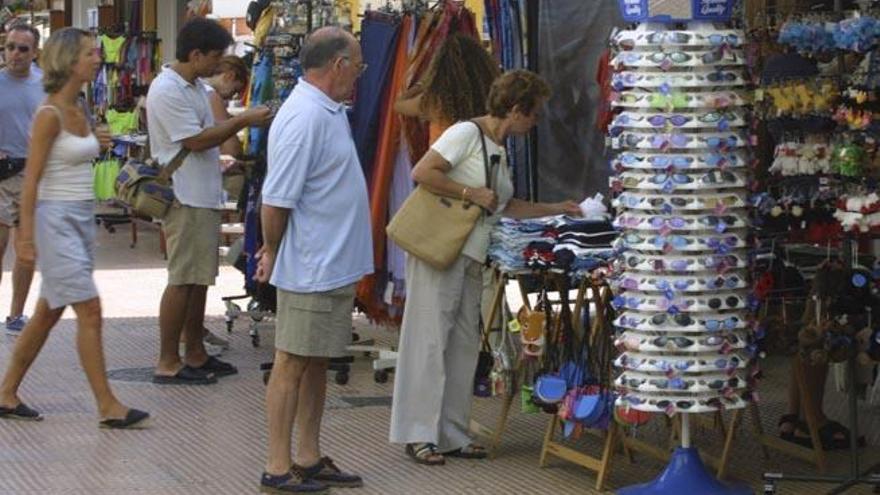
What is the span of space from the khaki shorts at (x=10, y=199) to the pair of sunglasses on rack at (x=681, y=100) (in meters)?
5.69

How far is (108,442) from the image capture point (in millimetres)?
8273

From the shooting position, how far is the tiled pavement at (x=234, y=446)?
752 centimetres

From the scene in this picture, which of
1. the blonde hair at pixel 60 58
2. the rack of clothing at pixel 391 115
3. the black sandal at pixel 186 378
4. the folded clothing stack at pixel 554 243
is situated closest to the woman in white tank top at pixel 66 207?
the blonde hair at pixel 60 58

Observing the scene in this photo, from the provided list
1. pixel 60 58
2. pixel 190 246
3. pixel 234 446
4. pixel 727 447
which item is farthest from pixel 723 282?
pixel 190 246

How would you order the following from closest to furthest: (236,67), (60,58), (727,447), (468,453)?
(727,447)
(468,453)
(60,58)
(236,67)

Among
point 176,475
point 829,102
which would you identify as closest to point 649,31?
Result: point 829,102

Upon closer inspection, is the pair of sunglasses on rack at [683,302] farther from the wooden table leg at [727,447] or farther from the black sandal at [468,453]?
the black sandal at [468,453]

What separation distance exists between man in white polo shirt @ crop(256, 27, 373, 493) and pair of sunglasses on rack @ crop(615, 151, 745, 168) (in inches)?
45.6

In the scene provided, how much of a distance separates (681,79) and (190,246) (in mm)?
3701

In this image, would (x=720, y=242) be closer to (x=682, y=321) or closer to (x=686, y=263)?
(x=686, y=263)

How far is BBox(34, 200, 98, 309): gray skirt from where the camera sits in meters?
8.23

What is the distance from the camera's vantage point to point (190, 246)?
31.3 ft

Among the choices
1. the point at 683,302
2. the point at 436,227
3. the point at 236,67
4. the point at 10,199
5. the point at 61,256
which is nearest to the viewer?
the point at 683,302

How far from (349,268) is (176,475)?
1320 millimetres
